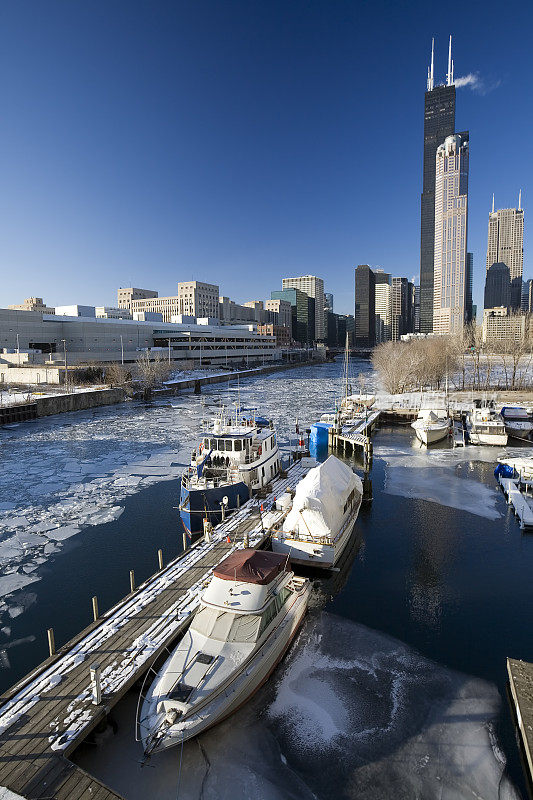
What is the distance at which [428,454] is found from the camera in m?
45.8

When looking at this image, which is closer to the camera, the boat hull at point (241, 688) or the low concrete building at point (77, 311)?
the boat hull at point (241, 688)

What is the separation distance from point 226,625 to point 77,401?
6844 cm

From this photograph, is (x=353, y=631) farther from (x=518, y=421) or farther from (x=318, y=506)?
(x=518, y=421)

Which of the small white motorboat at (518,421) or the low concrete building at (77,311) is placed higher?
the low concrete building at (77,311)

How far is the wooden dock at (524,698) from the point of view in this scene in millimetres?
11328

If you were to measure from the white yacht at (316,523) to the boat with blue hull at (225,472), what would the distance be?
348cm

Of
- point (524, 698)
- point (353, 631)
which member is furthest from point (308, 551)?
point (524, 698)

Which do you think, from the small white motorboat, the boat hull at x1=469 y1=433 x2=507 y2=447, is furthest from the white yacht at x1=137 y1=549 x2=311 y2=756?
the small white motorboat

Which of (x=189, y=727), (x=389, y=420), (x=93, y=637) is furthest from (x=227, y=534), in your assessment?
(x=389, y=420)

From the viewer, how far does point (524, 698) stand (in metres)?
12.8

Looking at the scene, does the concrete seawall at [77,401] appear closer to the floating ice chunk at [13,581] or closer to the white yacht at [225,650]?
the floating ice chunk at [13,581]

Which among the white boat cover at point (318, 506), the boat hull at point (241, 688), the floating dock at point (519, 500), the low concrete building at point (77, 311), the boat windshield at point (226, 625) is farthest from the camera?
the low concrete building at point (77, 311)

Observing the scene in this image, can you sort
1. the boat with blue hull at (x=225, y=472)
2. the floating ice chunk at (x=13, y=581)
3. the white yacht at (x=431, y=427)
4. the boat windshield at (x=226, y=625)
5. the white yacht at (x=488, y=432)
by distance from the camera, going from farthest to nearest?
the white yacht at (x=431, y=427) → the white yacht at (x=488, y=432) → the boat with blue hull at (x=225, y=472) → the floating ice chunk at (x=13, y=581) → the boat windshield at (x=226, y=625)

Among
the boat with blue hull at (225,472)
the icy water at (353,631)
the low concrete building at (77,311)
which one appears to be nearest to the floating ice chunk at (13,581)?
the icy water at (353,631)
